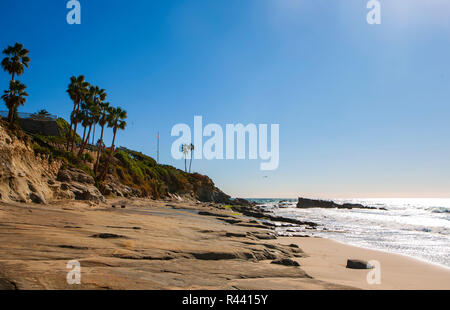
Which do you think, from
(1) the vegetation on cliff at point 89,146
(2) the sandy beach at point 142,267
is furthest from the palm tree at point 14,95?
(2) the sandy beach at point 142,267

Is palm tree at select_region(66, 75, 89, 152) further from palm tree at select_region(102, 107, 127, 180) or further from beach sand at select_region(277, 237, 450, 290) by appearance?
beach sand at select_region(277, 237, 450, 290)

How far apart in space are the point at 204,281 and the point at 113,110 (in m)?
47.1

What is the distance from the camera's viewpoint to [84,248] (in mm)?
6973

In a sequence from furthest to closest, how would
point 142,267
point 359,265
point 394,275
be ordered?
Result: point 359,265, point 394,275, point 142,267

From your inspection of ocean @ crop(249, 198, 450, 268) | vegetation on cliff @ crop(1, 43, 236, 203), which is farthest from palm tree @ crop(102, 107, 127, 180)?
ocean @ crop(249, 198, 450, 268)

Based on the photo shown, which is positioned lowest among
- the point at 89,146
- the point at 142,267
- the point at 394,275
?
the point at 394,275

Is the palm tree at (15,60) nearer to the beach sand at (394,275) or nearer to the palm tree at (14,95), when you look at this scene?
the palm tree at (14,95)

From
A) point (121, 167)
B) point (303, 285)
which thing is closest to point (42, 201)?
point (303, 285)

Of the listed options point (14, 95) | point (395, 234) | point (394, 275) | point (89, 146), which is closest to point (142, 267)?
point (394, 275)

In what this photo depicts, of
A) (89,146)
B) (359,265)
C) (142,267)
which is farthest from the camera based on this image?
(89,146)

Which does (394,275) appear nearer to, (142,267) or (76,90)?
(142,267)

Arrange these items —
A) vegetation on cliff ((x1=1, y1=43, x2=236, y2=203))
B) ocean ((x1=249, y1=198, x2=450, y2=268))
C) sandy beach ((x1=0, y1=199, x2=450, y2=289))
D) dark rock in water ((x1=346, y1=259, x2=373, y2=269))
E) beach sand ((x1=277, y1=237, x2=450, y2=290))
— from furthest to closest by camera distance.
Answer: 1. vegetation on cliff ((x1=1, y1=43, x2=236, y2=203))
2. ocean ((x1=249, y1=198, x2=450, y2=268))
3. dark rock in water ((x1=346, y1=259, x2=373, y2=269))
4. beach sand ((x1=277, y1=237, x2=450, y2=290))
5. sandy beach ((x1=0, y1=199, x2=450, y2=289))

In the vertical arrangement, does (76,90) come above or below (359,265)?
above
